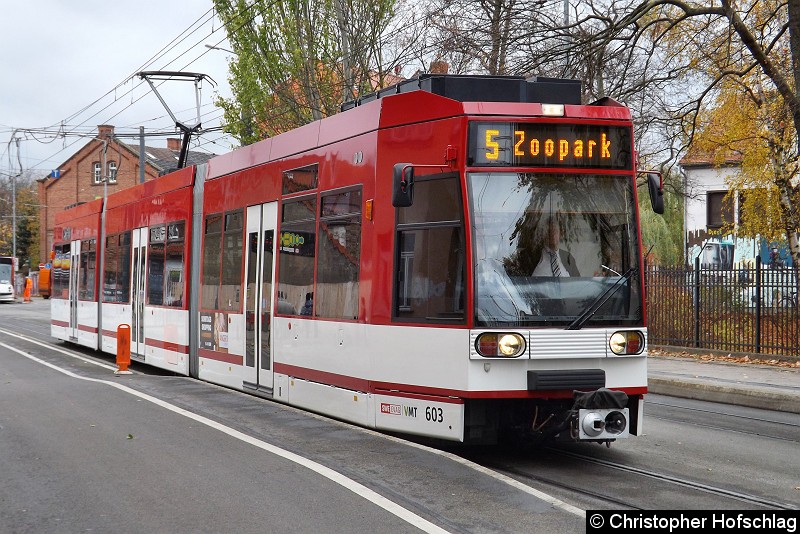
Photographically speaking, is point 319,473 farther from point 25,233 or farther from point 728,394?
point 25,233

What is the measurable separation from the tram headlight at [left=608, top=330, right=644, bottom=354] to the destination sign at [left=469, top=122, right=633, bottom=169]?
4.89ft

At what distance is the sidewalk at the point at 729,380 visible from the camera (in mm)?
14573

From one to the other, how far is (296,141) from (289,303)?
196cm

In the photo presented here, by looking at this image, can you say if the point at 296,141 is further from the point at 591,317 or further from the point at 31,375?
the point at 31,375

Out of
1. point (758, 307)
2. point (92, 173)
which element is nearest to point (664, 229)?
point (758, 307)

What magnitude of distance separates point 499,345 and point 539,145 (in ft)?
5.97

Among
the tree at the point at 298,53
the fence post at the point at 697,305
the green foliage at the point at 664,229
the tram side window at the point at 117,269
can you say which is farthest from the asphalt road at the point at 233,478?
the green foliage at the point at 664,229

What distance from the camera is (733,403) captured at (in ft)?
49.5

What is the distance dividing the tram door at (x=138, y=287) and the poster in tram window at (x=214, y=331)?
418cm

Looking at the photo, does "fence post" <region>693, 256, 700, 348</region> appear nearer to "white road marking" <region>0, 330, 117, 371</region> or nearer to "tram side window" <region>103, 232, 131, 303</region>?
"tram side window" <region>103, 232, 131, 303</region>

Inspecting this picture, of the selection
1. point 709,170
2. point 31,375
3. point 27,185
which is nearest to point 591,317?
point 31,375

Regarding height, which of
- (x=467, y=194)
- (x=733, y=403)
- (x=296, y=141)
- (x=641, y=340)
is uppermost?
(x=296, y=141)

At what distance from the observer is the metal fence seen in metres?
19.7

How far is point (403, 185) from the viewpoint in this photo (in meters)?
8.47
